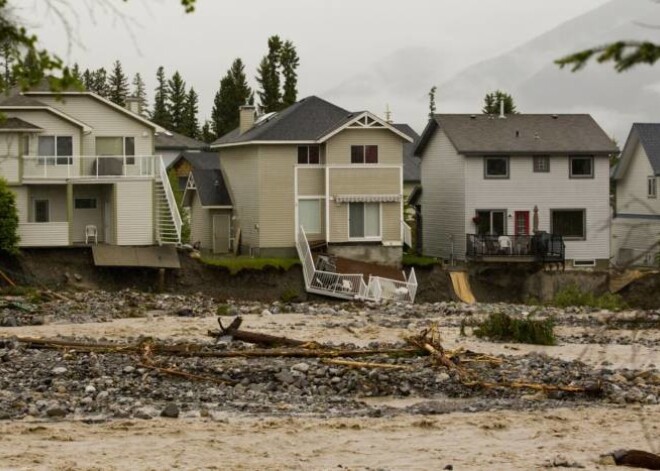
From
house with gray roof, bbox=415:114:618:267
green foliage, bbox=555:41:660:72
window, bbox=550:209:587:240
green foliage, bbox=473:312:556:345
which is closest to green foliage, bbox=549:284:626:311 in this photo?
house with gray roof, bbox=415:114:618:267

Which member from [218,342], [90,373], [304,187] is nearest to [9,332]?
[218,342]

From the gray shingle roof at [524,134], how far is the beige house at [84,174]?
12.6 m

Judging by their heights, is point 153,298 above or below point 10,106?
below

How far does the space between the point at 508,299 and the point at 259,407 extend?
30.5 metres

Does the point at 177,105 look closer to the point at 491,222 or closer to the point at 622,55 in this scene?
the point at 491,222

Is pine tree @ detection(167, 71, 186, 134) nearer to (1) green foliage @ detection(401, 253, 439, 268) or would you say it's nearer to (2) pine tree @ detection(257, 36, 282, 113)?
(2) pine tree @ detection(257, 36, 282, 113)

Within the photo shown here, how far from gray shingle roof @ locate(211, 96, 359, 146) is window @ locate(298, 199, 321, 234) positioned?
2.52 m

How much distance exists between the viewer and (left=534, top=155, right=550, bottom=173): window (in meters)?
51.6

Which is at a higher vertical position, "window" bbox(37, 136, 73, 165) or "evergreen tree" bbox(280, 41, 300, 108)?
"evergreen tree" bbox(280, 41, 300, 108)

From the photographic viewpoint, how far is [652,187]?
56062mm

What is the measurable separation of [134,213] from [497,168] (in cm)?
1483

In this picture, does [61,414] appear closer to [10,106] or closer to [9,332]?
[9,332]

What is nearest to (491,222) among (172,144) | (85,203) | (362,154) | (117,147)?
(362,154)

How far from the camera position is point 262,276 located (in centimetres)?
4622
